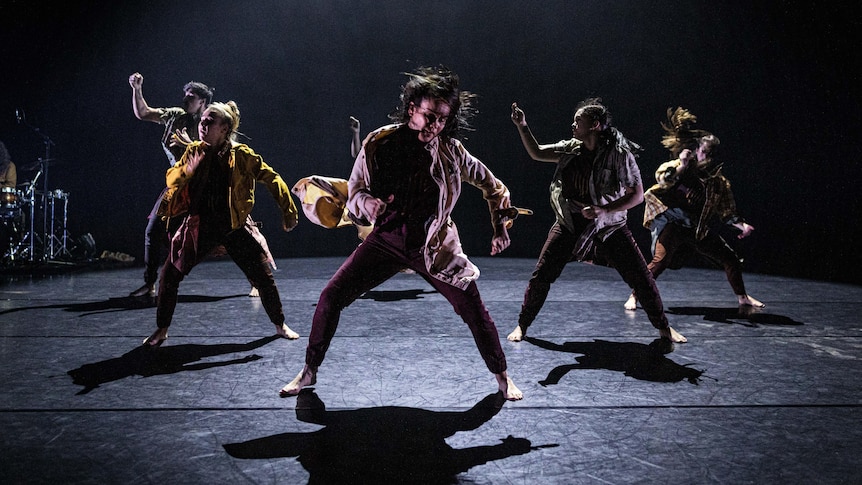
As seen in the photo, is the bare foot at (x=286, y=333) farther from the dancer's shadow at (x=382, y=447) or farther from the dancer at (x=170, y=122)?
the dancer's shadow at (x=382, y=447)

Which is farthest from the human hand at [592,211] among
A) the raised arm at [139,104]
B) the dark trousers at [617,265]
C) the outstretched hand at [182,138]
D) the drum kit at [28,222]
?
the drum kit at [28,222]

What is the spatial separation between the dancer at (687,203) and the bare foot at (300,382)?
3.42 meters

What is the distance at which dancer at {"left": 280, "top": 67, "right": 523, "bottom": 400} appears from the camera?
2742 mm

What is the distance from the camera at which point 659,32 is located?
10.7m

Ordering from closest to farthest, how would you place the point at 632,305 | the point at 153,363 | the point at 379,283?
1. the point at 379,283
2. the point at 153,363
3. the point at 632,305

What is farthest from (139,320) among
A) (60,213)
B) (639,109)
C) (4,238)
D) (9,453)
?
(639,109)

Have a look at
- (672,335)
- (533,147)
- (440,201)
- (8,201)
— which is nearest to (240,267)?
(440,201)

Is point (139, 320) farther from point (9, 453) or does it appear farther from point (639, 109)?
point (639, 109)

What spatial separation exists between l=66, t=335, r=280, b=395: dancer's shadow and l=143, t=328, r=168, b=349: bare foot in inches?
1.2

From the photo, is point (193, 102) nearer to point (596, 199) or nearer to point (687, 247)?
point (596, 199)

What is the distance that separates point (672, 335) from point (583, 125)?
1.59 metres

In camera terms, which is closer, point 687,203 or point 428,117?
point 428,117

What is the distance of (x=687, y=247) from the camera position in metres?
5.61

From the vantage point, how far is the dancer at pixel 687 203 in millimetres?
5414
